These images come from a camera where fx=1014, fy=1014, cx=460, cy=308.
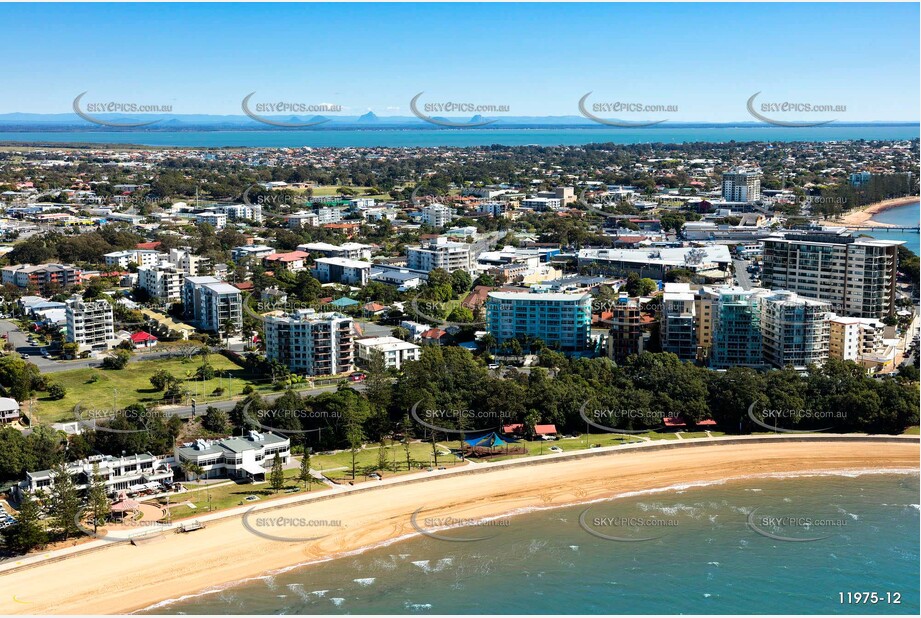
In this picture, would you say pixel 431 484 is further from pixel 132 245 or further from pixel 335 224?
pixel 335 224

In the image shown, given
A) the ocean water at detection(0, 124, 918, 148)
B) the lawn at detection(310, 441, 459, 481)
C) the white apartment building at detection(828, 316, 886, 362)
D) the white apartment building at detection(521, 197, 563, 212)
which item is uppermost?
the ocean water at detection(0, 124, 918, 148)

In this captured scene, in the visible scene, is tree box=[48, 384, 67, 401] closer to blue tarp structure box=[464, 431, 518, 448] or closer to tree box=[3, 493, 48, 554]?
tree box=[3, 493, 48, 554]

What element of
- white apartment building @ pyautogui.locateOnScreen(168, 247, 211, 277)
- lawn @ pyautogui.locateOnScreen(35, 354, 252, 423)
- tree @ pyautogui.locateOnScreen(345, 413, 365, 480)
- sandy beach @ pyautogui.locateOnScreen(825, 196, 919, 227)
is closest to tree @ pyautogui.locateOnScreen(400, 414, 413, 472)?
tree @ pyautogui.locateOnScreen(345, 413, 365, 480)

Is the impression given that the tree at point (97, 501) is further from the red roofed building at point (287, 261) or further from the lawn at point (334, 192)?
the lawn at point (334, 192)

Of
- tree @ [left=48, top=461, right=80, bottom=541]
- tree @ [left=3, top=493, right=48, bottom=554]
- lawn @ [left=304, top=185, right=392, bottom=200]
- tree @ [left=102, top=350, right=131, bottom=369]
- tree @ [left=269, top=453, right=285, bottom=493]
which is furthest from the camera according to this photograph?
lawn @ [left=304, top=185, right=392, bottom=200]

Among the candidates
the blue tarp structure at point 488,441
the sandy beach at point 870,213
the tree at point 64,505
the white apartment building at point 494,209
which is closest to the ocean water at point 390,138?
the sandy beach at point 870,213

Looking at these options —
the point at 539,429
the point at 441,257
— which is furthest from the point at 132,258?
the point at 539,429

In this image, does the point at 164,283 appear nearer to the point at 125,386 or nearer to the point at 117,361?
the point at 117,361
